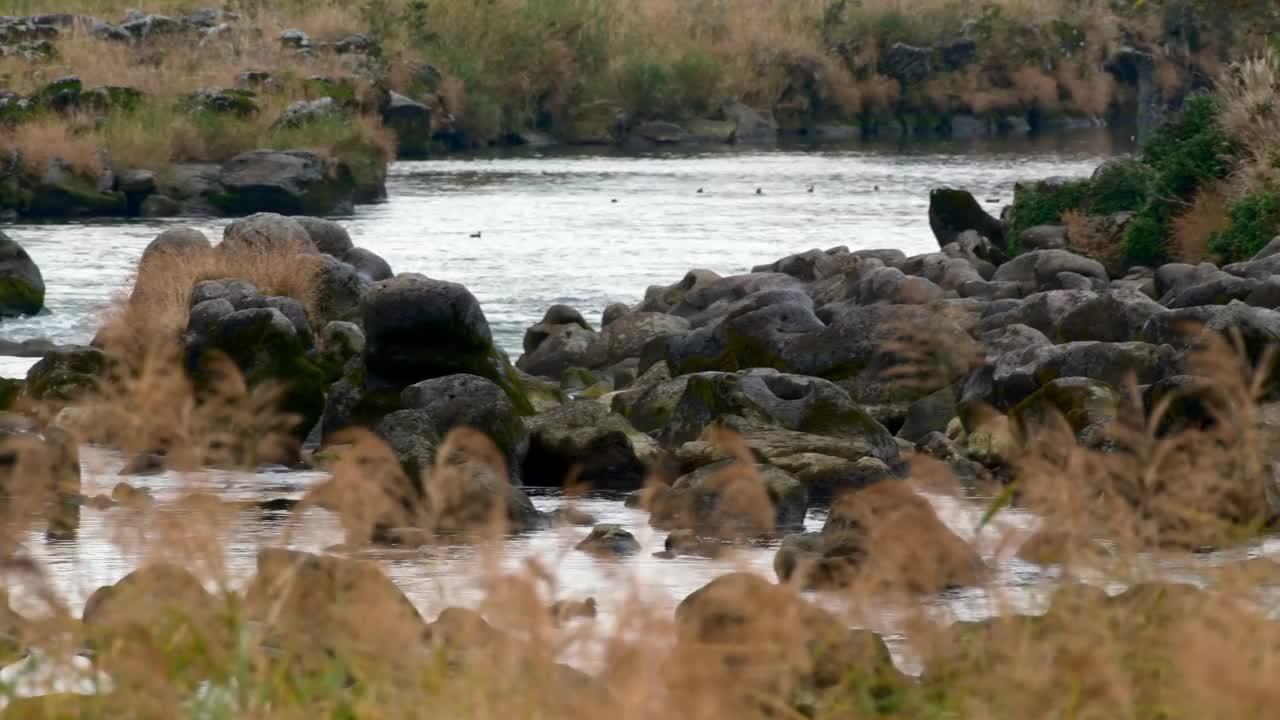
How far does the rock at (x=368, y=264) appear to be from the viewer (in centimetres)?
2680

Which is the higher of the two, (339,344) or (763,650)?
(763,650)

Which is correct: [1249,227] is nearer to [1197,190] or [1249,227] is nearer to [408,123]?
[1197,190]

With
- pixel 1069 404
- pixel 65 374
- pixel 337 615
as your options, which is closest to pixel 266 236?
pixel 65 374

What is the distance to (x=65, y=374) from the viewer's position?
19.0 m

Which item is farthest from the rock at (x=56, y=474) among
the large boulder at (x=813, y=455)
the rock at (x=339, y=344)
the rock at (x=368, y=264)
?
the rock at (x=368, y=264)

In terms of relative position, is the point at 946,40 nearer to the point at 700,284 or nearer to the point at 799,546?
the point at 700,284

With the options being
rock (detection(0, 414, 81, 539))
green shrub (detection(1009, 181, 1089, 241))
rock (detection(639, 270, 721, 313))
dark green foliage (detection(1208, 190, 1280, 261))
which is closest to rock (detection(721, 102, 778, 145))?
green shrub (detection(1009, 181, 1089, 241))

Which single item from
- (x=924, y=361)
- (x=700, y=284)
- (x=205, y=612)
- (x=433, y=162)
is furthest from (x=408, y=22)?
(x=205, y=612)

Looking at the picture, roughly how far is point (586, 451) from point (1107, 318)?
5.97 meters

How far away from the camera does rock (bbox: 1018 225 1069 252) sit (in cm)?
2983

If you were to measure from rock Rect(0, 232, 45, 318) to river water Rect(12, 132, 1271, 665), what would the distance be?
35cm

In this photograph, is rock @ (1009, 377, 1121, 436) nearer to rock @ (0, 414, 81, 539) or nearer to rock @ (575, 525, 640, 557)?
rock @ (575, 525, 640, 557)

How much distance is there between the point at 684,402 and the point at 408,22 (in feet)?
170

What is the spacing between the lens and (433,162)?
188 ft
